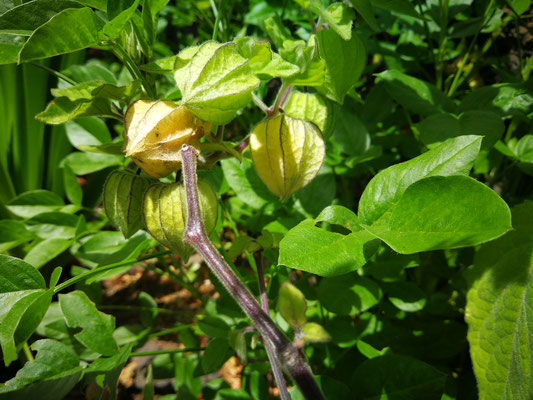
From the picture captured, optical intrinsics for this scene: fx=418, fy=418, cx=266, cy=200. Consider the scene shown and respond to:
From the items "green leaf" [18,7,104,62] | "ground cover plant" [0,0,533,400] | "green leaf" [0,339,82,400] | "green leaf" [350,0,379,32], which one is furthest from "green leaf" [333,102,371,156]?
"green leaf" [0,339,82,400]

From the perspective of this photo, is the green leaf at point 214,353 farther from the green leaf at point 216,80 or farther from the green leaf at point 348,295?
the green leaf at point 216,80

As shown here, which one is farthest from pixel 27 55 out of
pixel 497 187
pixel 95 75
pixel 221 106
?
pixel 497 187

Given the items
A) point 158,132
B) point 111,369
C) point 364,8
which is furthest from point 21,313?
point 364,8

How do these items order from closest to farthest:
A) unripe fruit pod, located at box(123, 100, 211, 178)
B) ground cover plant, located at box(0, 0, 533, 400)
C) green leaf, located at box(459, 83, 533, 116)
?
ground cover plant, located at box(0, 0, 533, 400) < unripe fruit pod, located at box(123, 100, 211, 178) < green leaf, located at box(459, 83, 533, 116)

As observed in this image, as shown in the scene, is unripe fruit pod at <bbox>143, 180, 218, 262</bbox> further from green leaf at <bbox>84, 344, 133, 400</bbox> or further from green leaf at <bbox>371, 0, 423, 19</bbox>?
green leaf at <bbox>371, 0, 423, 19</bbox>

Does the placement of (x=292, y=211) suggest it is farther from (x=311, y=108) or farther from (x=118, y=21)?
(x=118, y=21)

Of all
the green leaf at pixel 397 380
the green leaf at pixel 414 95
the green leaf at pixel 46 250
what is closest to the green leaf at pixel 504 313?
the green leaf at pixel 397 380
